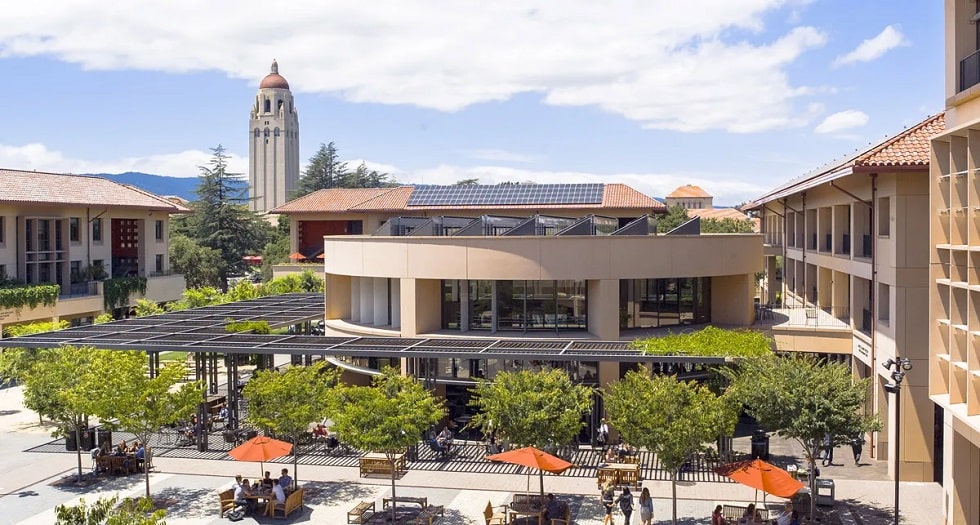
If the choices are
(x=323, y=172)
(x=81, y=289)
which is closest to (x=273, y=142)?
(x=323, y=172)

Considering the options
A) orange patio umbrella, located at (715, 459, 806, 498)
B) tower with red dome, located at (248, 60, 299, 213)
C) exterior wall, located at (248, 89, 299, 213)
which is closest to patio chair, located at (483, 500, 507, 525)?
orange patio umbrella, located at (715, 459, 806, 498)

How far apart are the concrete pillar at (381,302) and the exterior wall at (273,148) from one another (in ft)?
490

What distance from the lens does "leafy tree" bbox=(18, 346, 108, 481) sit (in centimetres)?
2664

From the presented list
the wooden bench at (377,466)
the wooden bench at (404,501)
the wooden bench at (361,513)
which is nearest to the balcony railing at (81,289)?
the wooden bench at (377,466)

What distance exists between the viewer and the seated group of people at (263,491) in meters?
23.6

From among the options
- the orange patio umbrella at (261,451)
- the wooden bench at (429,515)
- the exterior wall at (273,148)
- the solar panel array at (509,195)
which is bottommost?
the wooden bench at (429,515)

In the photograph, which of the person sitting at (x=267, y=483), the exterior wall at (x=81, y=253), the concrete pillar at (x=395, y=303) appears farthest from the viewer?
the exterior wall at (x=81, y=253)

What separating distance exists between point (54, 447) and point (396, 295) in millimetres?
14033

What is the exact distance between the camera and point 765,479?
812 inches

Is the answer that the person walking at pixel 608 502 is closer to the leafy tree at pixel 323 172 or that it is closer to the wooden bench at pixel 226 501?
the wooden bench at pixel 226 501

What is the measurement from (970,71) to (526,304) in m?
18.0

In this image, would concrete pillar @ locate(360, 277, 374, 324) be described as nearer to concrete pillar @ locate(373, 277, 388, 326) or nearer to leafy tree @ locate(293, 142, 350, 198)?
concrete pillar @ locate(373, 277, 388, 326)

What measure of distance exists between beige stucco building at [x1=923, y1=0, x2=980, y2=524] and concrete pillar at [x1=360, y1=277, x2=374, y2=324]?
2313cm

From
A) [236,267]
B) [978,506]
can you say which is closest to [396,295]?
[978,506]
